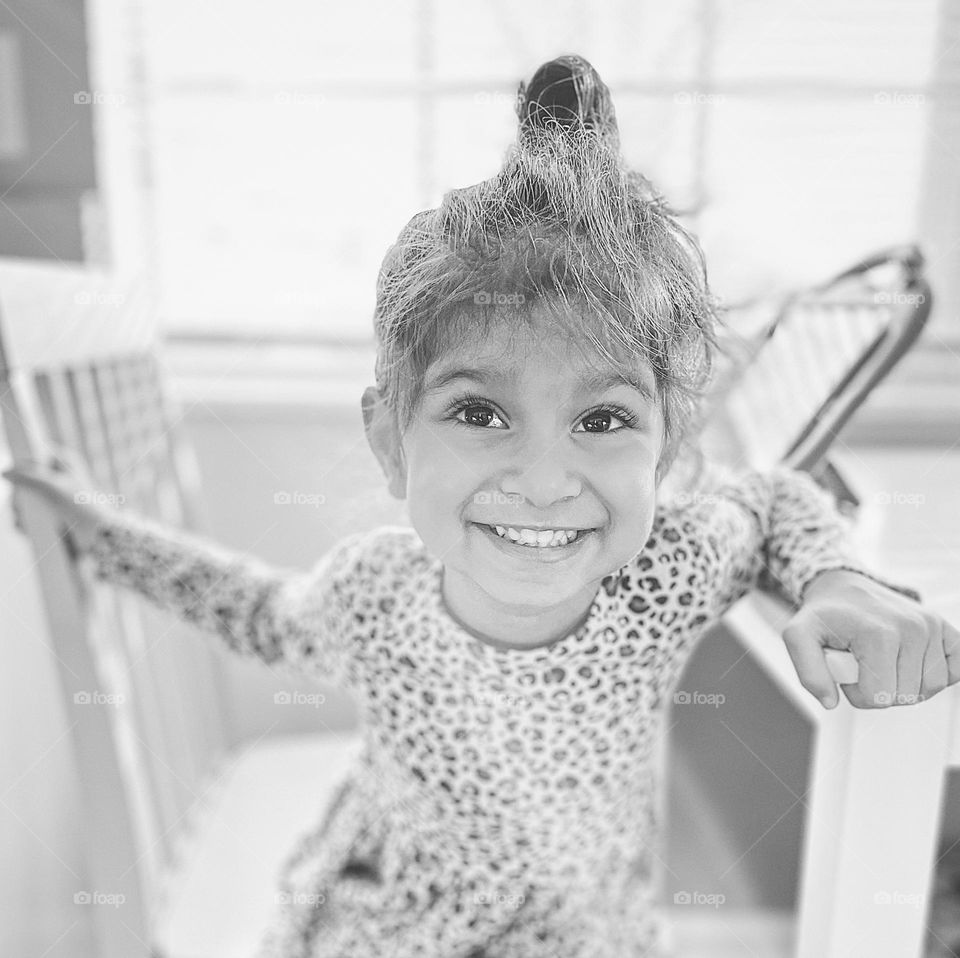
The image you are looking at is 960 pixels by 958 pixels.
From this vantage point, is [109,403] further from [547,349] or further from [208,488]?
[547,349]

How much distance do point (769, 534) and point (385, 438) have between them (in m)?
0.31

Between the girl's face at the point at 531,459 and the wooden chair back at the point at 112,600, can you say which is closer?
the girl's face at the point at 531,459

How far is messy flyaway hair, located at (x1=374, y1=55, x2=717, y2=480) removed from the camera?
50 centimetres

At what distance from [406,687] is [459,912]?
0.67ft

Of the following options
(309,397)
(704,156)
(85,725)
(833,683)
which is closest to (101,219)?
(309,397)

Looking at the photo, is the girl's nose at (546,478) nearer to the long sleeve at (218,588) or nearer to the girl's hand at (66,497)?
the long sleeve at (218,588)

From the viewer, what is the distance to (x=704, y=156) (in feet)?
4.42

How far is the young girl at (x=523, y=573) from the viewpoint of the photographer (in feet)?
1.67

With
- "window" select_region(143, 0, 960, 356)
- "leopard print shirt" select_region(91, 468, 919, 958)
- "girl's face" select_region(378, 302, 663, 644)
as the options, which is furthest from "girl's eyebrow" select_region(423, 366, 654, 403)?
"window" select_region(143, 0, 960, 356)

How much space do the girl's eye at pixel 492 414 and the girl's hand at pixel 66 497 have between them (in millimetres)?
393

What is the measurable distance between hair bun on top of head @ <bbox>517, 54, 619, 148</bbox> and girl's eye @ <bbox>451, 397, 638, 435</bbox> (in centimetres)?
18

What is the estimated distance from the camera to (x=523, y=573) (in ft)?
1.77

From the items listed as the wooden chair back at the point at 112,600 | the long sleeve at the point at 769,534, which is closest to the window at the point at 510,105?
the wooden chair back at the point at 112,600

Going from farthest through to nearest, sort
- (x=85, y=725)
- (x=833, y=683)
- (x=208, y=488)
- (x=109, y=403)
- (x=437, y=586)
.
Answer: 1. (x=208, y=488)
2. (x=109, y=403)
3. (x=85, y=725)
4. (x=437, y=586)
5. (x=833, y=683)
